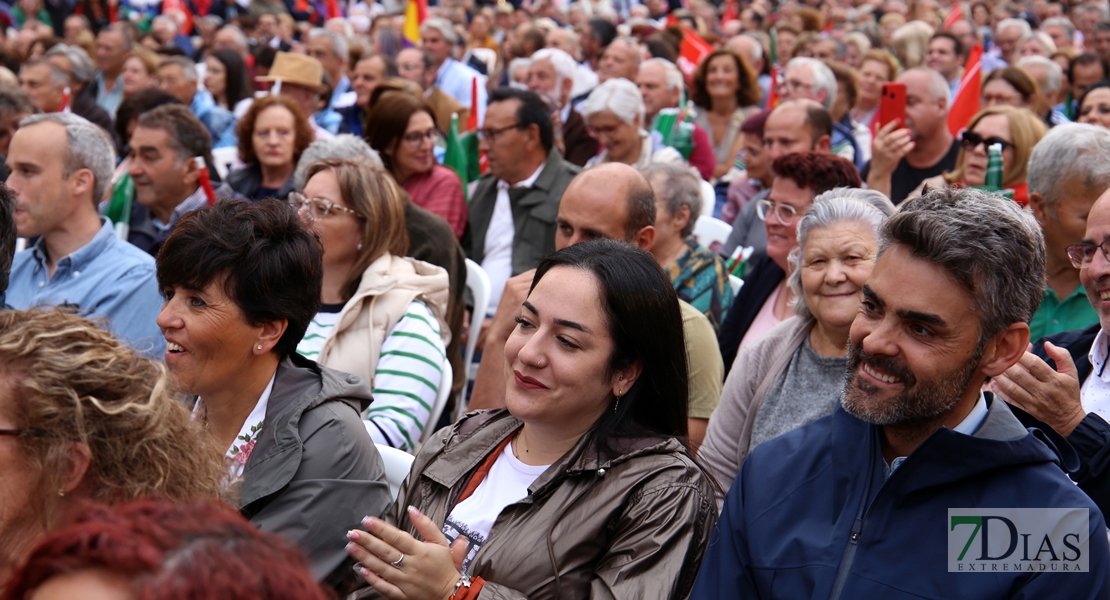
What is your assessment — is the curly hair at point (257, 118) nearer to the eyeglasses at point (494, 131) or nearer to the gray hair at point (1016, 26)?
the eyeglasses at point (494, 131)

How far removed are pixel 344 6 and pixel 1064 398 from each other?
18942 millimetres

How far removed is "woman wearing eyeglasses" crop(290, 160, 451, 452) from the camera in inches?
133

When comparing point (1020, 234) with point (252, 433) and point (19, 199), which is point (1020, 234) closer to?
point (252, 433)

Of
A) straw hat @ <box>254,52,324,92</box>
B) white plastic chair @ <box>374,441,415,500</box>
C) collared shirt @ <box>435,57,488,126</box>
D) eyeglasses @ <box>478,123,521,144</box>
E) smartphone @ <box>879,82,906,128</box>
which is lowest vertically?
collared shirt @ <box>435,57,488,126</box>

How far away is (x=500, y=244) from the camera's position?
557 cm

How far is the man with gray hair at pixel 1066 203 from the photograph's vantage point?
3383 millimetres

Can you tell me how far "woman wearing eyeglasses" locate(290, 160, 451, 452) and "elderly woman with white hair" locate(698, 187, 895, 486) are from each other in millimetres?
974

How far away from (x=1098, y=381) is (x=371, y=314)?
2.20 m

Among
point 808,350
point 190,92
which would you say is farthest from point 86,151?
point 190,92

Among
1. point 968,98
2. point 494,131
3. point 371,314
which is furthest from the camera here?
point 968,98

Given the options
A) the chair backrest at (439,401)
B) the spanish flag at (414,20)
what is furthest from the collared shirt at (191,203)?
the spanish flag at (414,20)

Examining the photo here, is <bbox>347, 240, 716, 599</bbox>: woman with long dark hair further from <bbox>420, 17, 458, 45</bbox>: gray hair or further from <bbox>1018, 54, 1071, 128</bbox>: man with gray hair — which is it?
<bbox>420, 17, 458, 45</bbox>: gray hair

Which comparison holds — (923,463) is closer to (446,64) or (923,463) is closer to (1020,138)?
(1020,138)

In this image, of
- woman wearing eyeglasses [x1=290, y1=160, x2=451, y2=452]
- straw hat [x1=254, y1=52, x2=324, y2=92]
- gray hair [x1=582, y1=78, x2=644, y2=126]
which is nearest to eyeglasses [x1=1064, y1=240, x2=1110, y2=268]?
woman wearing eyeglasses [x1=290, y1=160, x2=451, y2=452]
